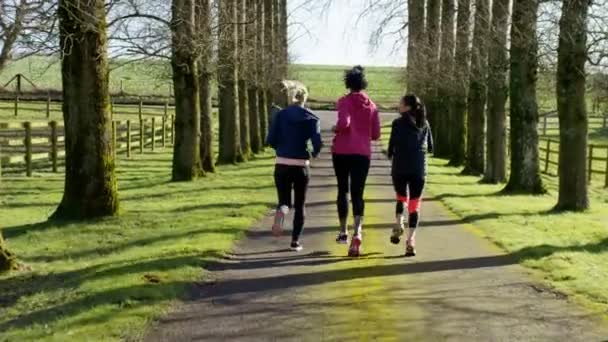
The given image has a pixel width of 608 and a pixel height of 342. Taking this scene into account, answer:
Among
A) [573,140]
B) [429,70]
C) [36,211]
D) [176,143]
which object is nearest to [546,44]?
[573,140]

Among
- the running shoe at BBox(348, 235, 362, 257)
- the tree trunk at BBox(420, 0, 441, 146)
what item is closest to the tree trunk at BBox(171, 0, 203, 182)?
the running shoe at BBox(348, 235, 362, 257)

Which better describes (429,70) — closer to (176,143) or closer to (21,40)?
(176,143)

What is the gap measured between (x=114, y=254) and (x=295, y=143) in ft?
7.81

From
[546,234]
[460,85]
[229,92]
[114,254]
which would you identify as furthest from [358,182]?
[229,92]

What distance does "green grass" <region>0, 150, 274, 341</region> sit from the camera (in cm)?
644

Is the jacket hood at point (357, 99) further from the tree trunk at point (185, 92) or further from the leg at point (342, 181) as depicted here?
the tree trunk at point (185, 92)

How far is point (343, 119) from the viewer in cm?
929

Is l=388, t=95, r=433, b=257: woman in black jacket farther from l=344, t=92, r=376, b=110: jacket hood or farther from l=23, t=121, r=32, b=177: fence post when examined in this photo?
l=23, t=121, r=32, b=177: fence post

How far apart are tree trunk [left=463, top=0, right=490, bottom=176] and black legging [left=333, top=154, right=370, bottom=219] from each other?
13.3m

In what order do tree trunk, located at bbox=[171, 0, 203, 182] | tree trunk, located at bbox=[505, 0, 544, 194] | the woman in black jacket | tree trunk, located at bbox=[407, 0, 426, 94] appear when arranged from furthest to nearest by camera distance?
tree trunk, located at bbox=[407, 0, 426, 94], tree trunk, located at bbox=[171, 0, 203, 182], tree trunk, located at bbox=[505, 0, 544, 194], the woman in black jacket

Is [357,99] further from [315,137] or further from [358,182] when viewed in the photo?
[358,182]

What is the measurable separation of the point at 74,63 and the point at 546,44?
31.1 feet

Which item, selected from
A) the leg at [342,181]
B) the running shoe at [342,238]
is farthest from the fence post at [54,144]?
the leg at [342,181]

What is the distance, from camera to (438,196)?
57.1 ft
